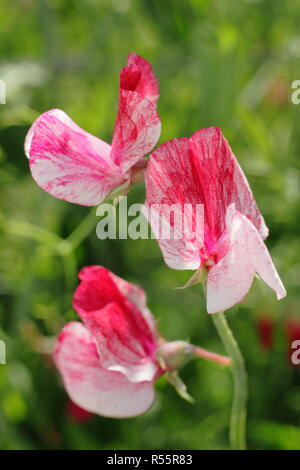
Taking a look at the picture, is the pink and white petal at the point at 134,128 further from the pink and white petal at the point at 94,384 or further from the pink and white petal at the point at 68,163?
the pink and white petal at the point at 94,384

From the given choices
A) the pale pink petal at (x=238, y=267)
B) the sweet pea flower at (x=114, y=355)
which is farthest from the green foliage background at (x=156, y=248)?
the pale pink petal at (x=238, y=267)

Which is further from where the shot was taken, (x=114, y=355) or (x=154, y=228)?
(x=114, y=355)

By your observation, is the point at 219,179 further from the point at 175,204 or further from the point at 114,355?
the point at 114,355

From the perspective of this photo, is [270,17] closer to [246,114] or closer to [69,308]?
[246,114]

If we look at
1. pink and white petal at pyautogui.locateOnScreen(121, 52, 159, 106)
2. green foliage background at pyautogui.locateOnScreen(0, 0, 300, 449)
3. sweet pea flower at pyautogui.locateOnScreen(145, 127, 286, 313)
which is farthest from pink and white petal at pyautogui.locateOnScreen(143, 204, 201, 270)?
green foliage background at pyautogui.locateOnScreen(0, 0, 300, 449)

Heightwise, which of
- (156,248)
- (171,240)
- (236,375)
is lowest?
(156,248)

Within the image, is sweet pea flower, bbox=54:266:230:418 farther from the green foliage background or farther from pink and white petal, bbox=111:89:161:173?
the green foliage background

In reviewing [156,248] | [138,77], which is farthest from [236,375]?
[156,248]
